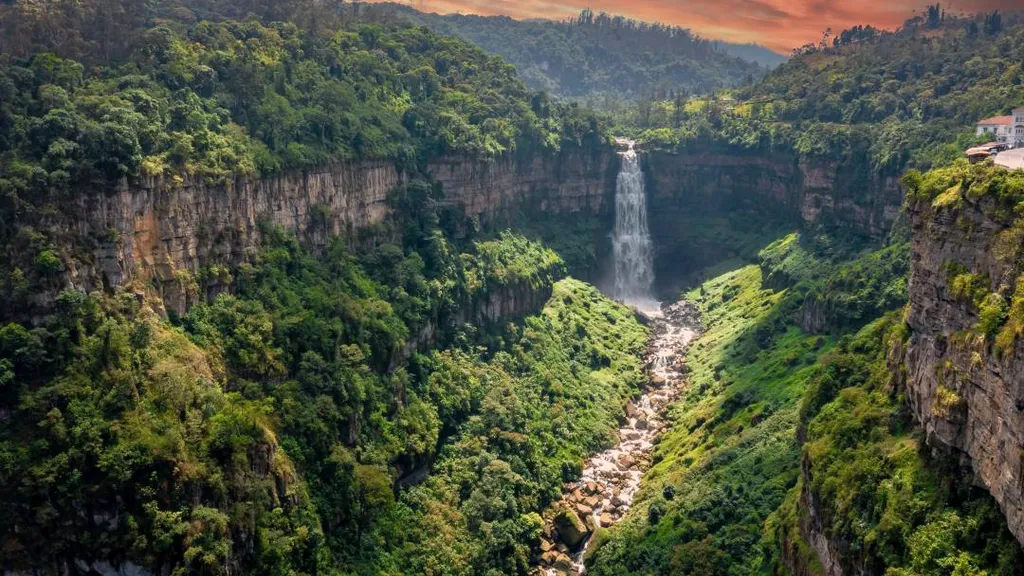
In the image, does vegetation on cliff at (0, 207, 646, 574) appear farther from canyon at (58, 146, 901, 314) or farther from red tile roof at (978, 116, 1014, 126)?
red tile roof at (978, 116, 1014, 126)

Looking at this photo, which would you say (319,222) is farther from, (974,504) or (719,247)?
(719,247)

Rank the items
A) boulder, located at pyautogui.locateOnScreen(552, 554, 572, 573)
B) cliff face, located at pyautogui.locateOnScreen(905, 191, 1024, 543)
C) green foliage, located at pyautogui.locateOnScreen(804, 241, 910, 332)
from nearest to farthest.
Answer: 1. cliff face, located at pyautogui.locateOnScreen(905, 191, 1024, 543)
2. boulder, located at pyautogui.locateOnScreen(552, 554, 572, 573)
3. green foliage, located at pyautogui.locateOnScreen(804, 241, 910, 332)

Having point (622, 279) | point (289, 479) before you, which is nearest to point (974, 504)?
point (289, 479)

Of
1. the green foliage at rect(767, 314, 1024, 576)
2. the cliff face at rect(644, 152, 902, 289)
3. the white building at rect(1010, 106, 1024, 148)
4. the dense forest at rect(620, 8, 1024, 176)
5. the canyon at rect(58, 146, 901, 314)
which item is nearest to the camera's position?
the green foliage at rect(767, 314, 1024, 576)

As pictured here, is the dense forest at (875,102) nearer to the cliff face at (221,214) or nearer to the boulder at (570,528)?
the cliff face at (221,214)

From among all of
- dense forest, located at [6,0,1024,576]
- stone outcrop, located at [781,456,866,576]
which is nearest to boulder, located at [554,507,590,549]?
dense forest, located at [6,0,1024,576]

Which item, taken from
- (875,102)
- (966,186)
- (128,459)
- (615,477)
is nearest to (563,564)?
(615,477)
